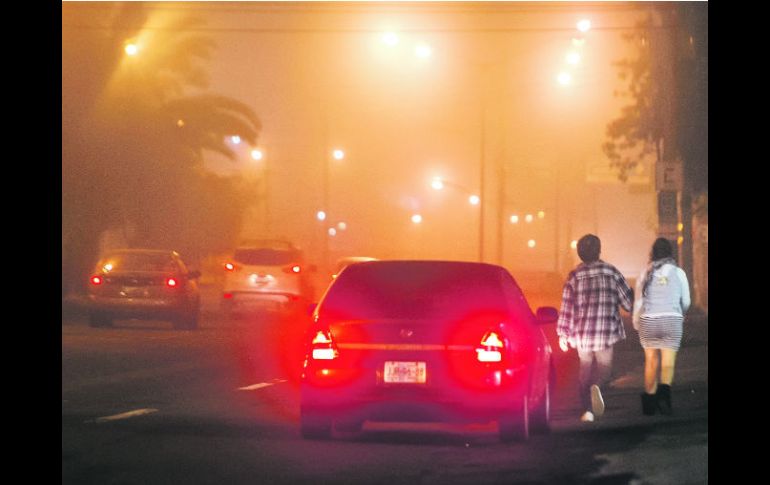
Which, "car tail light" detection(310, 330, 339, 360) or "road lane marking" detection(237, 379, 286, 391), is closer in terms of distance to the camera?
"car tail light" detection(310, 330, 339, 360)

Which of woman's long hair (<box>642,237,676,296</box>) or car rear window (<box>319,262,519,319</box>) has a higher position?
woman's long hair (<box>642,237,676,296</box>)

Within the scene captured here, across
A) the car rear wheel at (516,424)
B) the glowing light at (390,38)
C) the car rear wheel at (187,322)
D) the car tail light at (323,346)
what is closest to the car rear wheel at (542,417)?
the car rear wheel at (516,424)

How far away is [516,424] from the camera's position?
10797 millimetres

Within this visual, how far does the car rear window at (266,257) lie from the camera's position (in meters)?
31.6

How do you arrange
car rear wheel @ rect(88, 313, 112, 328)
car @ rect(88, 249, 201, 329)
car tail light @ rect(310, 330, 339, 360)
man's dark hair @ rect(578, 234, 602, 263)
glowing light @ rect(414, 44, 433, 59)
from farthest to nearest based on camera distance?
1. glowing light @ rect(414, 44, 433, 59)
2. car rear wheel @ rect(88, 313, 112, 328)
3. car @ rect(88, 249, 201, 329)
4. man's dark hair @ rect(578, 234, 602, 263)
5. car tail light @ rect(310, 330, 339, 360)

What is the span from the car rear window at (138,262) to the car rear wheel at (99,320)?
3.86ft

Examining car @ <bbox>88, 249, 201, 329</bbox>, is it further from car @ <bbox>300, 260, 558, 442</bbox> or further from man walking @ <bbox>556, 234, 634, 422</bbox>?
car @ <bbox>300, 260, 558, 442</bbox>

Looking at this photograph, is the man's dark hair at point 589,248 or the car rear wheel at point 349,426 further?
the man's dark hair at point 589,248

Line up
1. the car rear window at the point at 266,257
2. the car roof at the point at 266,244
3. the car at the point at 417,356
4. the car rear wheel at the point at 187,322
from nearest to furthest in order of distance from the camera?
1. the car at the point at 417,356
2. the car rear wheel at the point at 187,322
3. the car rear window at the point at 266,257
4. the car roof at the point at 266,244

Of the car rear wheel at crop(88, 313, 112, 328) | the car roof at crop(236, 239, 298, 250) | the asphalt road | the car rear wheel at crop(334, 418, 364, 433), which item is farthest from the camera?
the car roof at crop(236, 239, 298, 250)

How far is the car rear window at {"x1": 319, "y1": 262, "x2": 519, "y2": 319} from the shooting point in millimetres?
10797

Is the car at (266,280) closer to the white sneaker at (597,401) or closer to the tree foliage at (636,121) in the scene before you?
the tree foliage at (636,121)

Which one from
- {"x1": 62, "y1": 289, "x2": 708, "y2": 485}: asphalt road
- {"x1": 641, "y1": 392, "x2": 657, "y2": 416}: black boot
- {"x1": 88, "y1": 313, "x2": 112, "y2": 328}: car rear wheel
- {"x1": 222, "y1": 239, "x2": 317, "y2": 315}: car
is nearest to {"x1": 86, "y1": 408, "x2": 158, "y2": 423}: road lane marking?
{"x1": 62, "y1": 289, "x2": 708, "y2": 485}: asphalt road
